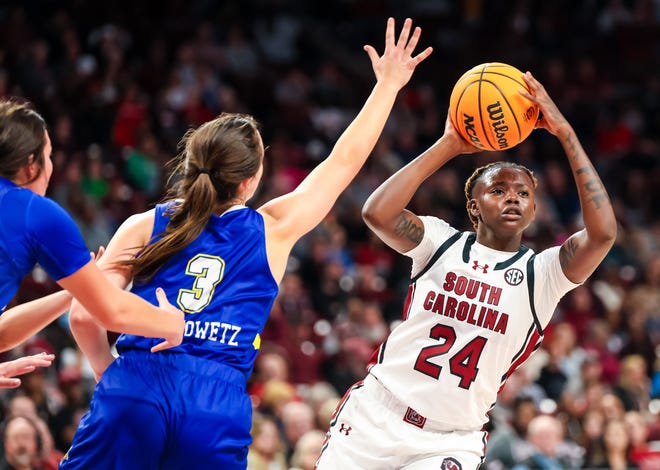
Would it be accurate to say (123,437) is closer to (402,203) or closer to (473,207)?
(402,203)

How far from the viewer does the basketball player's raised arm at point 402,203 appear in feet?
17.4

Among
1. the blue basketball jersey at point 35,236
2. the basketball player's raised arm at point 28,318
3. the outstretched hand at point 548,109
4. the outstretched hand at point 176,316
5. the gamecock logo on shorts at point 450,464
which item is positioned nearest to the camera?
the blue basketball jersey at point 35,236

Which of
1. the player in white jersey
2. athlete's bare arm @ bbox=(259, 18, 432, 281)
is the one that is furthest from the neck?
athlete's bare arm @ bbox=(259, 18, 432, 281)

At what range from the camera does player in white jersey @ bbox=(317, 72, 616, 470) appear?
510cm

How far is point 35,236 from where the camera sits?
3471 millimetres

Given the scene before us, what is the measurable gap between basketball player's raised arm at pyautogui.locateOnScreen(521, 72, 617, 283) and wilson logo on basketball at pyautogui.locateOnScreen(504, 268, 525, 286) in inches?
8.9

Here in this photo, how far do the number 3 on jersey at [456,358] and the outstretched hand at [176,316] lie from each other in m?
1.77

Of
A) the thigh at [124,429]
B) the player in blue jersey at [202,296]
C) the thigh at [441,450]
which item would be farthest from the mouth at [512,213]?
the thigh at [124,429]

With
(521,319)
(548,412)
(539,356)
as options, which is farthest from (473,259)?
(539,356)

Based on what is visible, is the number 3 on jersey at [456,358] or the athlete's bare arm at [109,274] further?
the number 3 on jersey at [456,358]

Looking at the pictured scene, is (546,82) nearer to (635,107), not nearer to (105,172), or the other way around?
(635,107)

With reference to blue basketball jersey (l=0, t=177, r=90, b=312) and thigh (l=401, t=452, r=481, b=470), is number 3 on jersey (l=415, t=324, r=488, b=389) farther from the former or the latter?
blue basketball jersey (l=0, t=177, r=90, b=312)

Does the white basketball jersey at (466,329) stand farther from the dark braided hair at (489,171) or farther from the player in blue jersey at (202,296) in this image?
the player in blue jersey at (202,296)

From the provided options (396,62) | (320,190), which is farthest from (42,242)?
(396,62)
